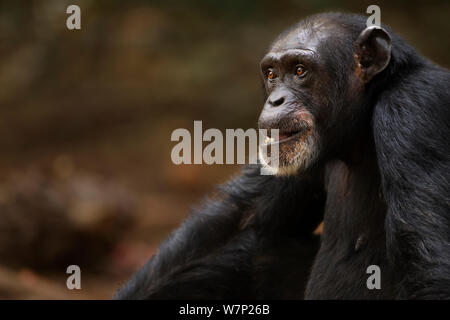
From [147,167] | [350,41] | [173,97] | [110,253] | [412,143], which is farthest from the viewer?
[173,97]

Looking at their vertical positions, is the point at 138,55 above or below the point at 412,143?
above

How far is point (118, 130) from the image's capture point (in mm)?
11984

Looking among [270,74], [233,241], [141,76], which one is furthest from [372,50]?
[141,76]

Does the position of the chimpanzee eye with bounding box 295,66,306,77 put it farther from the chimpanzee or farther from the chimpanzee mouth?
the chimpanzee mouth

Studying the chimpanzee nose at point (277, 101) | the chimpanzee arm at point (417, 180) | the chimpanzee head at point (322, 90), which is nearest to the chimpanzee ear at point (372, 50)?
the chimpanzee head at point (322, 90)

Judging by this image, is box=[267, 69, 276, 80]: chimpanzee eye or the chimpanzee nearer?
the chimpanzee

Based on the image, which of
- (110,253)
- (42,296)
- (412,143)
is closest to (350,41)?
(412,143)

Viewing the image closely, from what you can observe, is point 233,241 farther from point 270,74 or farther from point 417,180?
point 417,180

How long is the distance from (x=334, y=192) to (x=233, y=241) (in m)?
0.99

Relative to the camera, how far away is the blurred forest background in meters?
11.3

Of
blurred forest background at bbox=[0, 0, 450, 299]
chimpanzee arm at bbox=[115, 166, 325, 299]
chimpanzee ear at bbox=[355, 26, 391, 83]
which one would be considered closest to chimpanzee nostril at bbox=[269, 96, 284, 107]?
chimpanzee ear at bbox=[355, 26, 391, 83]

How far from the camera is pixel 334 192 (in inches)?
196

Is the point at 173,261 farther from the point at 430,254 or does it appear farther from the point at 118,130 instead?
the point at 118,130
